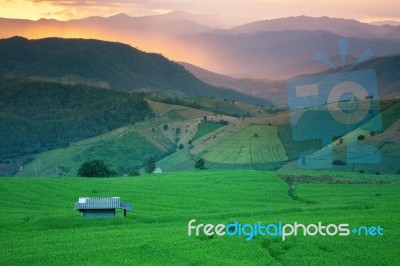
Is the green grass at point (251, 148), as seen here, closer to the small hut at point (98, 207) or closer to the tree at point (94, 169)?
the tree at point (94, 169)

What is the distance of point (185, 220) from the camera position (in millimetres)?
49812

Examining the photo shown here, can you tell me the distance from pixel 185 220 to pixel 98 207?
7.77 m

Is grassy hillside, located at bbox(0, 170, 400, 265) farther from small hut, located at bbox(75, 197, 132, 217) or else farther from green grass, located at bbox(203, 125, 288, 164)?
green grass, located at bbox(203, 125, 288, 164)

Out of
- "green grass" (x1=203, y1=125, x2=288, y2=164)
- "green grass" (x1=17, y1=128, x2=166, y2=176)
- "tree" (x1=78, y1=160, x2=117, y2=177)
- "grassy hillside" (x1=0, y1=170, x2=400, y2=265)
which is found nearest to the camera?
"grassy hillside" (x1=0, y1=170, x2=400, y2=265)

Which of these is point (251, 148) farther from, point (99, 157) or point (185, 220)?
point (185, 220)

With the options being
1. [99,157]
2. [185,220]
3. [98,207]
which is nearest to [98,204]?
[98,207]

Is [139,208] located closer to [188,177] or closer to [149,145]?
[188,177]

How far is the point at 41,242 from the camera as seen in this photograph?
38.8m

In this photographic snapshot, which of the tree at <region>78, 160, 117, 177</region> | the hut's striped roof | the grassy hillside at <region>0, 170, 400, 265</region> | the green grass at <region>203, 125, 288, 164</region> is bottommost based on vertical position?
the grassy hillside at <region>0, 170, 400, 265</region>

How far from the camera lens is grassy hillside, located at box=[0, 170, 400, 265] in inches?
1349

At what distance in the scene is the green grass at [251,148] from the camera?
5630 inches

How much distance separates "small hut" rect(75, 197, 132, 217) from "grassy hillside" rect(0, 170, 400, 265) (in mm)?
889

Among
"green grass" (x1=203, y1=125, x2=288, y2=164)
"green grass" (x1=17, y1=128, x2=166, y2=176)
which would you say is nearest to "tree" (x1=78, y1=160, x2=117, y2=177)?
"green grass" (x1=203, y1=125, x2=288, y2=164)

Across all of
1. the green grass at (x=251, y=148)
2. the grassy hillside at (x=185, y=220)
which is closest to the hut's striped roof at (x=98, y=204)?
the grassy hillside at (x=185, y=220)
